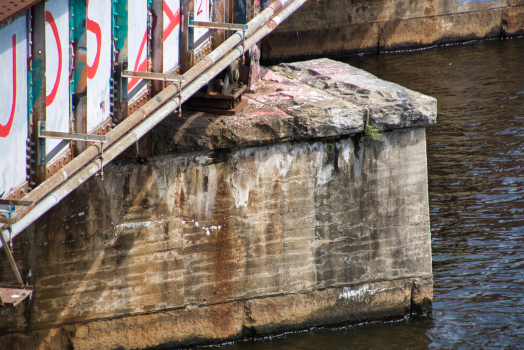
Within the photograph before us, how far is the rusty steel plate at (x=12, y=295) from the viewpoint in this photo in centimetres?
391

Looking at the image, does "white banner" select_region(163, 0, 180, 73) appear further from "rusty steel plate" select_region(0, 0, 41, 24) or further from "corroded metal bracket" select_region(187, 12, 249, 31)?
"rusty steel plate" select_region(0, 0, 41, 24)

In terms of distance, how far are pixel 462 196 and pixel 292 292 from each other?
13.1 feet

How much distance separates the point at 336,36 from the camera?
723 inches

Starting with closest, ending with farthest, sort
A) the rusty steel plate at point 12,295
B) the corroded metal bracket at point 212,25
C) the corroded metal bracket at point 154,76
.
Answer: the rusty steel plate at point 12,295 → the corroded metal bracket at point 154,76 → the corroded metal bracket at point 212,25

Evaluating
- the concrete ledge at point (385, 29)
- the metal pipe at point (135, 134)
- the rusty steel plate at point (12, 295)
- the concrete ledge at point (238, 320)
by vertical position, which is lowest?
the concrete ledge at point (238, 320)

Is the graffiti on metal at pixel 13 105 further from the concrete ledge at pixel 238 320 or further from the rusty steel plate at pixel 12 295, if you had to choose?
the concrete ledge at pixel 238 320

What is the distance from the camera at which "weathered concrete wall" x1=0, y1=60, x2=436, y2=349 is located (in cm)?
532

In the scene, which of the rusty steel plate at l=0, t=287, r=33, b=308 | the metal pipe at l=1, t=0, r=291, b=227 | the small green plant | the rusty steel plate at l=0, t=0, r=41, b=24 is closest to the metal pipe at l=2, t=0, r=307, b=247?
the metal pipe at l=1, t=0, r=291, b=227

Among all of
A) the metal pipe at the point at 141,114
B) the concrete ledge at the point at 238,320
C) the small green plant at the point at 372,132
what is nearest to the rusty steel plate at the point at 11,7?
the metal pipe at the point at 141,114

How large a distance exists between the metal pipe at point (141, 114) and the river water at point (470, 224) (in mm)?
2680

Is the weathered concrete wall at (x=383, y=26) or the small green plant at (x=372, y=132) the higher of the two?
the weathered concrete wall at (x=383, y=26)

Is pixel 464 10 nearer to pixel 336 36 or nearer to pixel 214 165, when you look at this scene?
pixel 336 36

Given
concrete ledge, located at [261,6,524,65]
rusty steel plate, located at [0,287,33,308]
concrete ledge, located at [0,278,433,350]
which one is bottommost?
concrete ledge, located at [0,278,433,350]

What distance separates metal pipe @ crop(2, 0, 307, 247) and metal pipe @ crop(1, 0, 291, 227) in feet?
0.11
